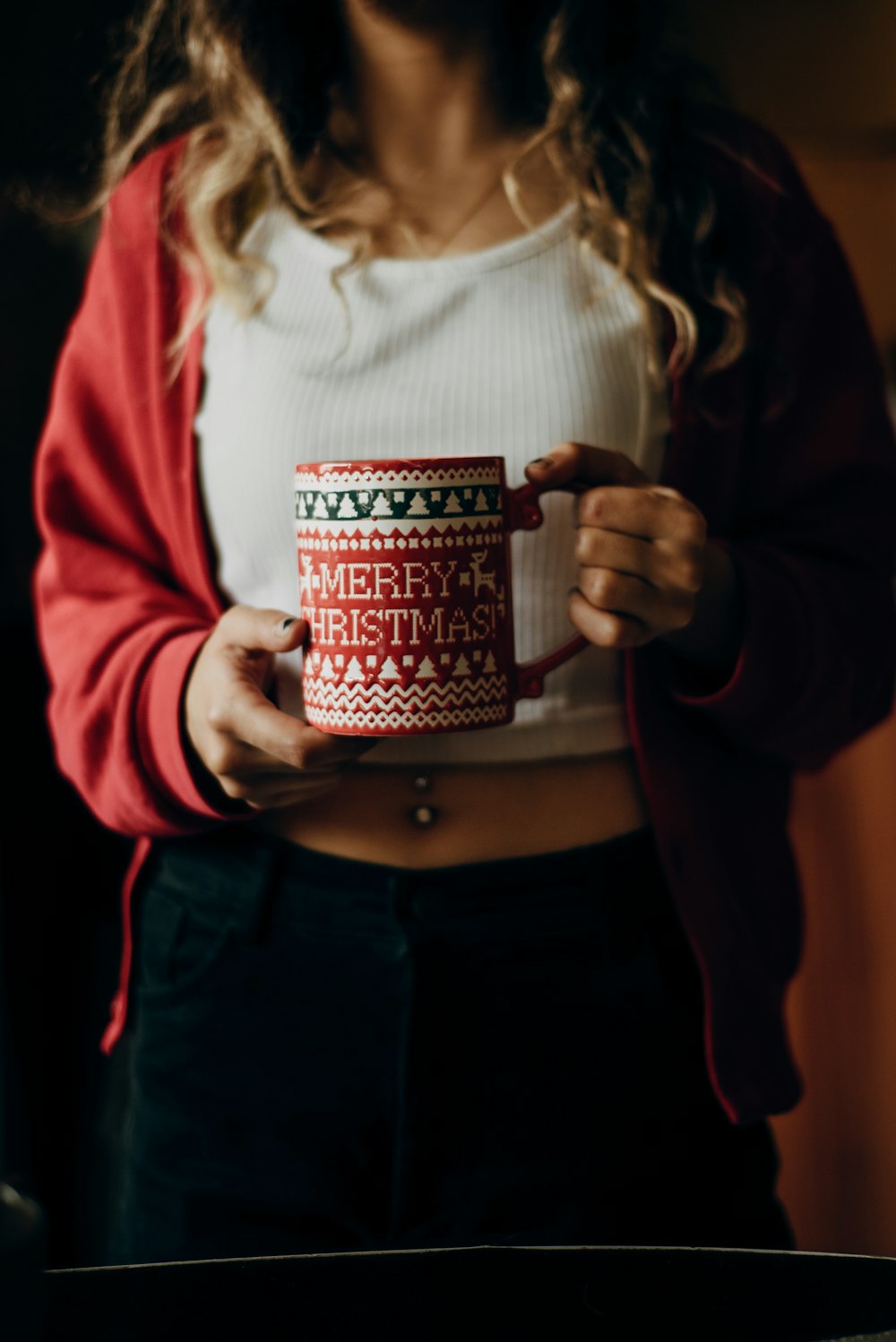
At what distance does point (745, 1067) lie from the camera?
827 mm

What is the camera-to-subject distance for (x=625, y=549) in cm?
66

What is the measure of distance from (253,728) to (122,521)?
1.00 ft

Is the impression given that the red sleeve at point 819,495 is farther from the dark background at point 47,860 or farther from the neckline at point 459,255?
the dark background at point 47,860

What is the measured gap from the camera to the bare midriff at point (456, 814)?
0.79m

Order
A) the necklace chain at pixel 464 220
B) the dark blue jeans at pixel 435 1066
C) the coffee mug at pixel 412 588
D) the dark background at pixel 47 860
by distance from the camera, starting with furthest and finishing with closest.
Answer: the dark background at pixel 47 860, the necklace chain at pixel 464 220, the dark blue jeans at pixel 435 1066, the coffee mug at pixel 412 588

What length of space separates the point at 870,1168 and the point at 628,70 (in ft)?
4.53

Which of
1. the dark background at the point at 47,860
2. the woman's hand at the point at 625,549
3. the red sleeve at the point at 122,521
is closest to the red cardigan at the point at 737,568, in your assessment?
the red sleeve at the point at 122,521

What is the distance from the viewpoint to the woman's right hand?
26.4 inches

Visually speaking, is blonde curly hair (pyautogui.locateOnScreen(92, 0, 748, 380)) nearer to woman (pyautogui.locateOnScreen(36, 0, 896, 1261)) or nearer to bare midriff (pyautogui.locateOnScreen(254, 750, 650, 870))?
woman (pyautogui.locateOnScreen(36, 0, 896, 1261))

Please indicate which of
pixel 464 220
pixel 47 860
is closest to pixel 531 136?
pixel 464 220

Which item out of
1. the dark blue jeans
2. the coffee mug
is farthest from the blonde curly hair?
the dark blue jeans

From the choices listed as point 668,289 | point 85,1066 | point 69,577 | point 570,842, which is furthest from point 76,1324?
point 85,1066

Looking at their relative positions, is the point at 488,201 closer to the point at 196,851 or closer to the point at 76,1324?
the point at 196,851

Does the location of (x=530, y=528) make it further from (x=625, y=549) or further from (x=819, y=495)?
(x=819, y=495)
